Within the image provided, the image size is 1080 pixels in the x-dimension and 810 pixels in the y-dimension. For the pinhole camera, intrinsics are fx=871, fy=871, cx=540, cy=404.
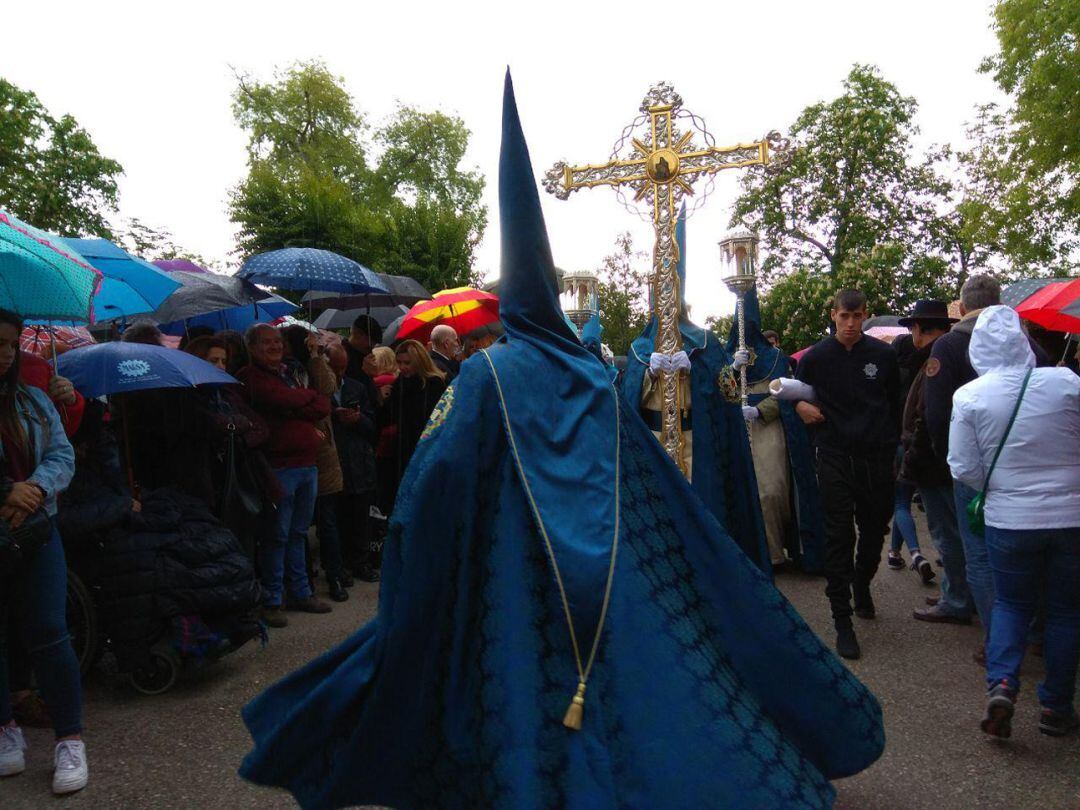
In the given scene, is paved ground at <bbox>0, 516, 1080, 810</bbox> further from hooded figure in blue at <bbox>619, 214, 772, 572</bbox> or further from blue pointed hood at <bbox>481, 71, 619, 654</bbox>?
blue pointed hood at <bbox>481, 71, 619, 654</bbox>

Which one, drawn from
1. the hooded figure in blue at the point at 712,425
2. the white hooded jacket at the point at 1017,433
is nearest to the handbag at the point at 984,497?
the white hooded jacket at the point at 1017,433

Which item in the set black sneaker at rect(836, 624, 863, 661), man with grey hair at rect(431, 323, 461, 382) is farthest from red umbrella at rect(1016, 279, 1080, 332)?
man with grey hair at rect(431, 323, 461, 382)

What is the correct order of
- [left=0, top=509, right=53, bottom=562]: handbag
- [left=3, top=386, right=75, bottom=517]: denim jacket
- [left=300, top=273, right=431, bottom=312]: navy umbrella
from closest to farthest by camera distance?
[left=0, top=509, right=53, bottom=562]: handbag, [left=3, top=386, right=75, bottom=517]: denim jacket, [left=300, top=273, right=431, bottom=312]: navy umbrella

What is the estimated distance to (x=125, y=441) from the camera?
5.04 metres

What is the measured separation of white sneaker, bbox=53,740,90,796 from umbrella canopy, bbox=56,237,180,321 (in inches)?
123

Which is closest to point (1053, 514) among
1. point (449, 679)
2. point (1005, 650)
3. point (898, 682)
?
point (1005, 650)

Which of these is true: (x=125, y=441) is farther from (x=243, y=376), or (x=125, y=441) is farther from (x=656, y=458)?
(x=656, y=458)

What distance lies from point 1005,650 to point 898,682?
0.83m

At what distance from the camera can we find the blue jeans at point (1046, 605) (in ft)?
12.2

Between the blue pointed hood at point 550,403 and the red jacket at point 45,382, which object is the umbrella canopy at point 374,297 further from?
the blue pointed hood at point 550,403

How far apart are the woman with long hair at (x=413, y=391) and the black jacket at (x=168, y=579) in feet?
7.82

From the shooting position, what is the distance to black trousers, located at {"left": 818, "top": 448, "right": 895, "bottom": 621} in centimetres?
504

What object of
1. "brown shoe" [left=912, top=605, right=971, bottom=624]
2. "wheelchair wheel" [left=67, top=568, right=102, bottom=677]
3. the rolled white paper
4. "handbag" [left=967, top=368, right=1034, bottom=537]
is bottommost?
"brown shoe" [left=912, top=605, right=971, bottom=624]

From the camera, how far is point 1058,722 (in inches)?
147
